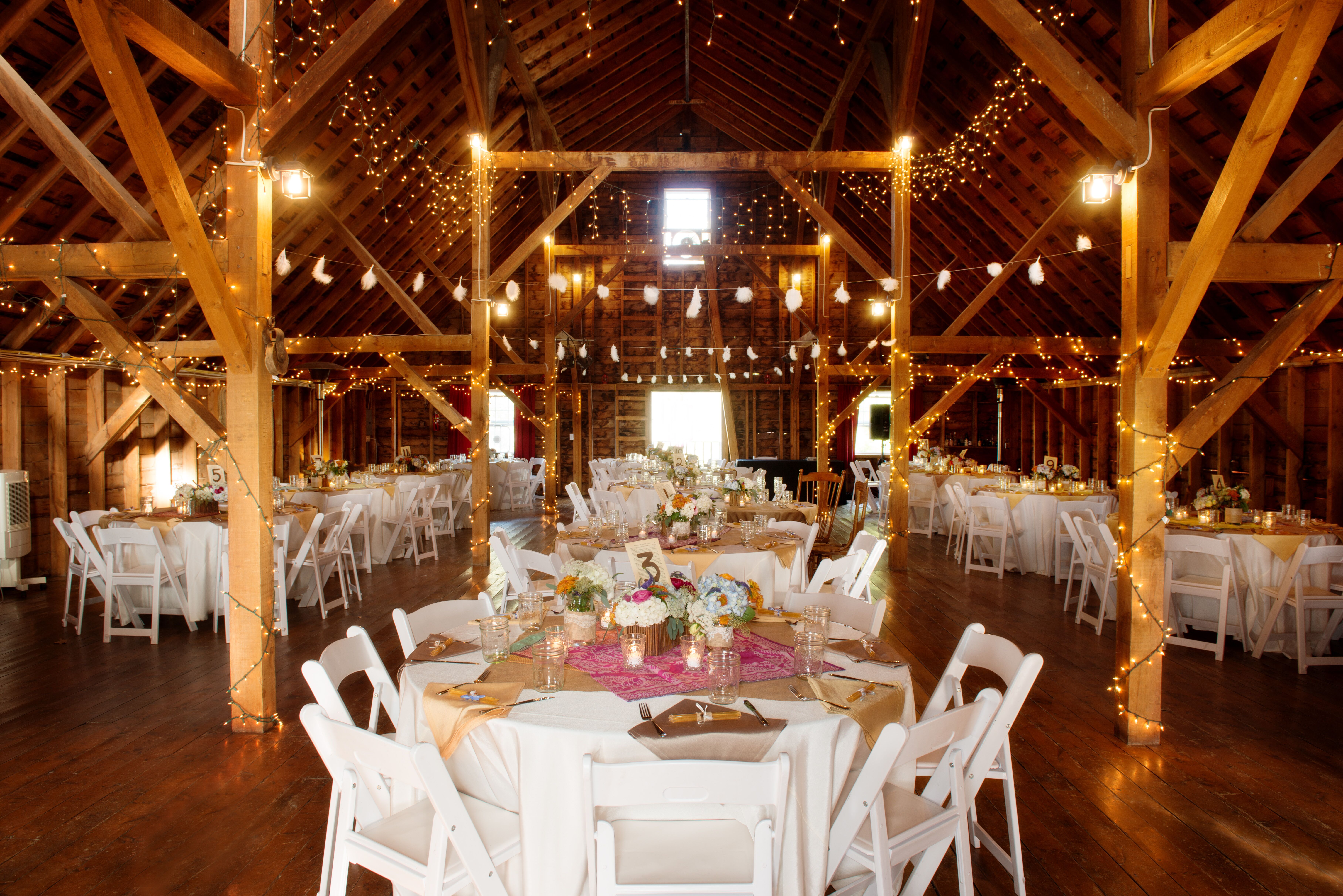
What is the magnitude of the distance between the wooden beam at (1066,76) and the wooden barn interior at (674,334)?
2 centimetres

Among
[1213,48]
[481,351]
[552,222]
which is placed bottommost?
[481,351]

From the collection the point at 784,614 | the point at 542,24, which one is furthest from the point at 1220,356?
the point at 542,24

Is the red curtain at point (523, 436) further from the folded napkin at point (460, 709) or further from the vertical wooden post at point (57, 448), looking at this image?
the folded napkin at point (460, 709)

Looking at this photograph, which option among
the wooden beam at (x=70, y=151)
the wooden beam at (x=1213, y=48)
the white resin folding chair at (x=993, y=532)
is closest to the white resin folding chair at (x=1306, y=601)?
the white resin folding chair at (x=993, y=532)

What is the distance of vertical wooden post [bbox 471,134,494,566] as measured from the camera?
8312 millimetres

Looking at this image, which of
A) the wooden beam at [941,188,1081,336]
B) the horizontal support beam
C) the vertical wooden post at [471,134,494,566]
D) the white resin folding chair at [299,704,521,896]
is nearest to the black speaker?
the wooden beam at [941,188,1081,336]

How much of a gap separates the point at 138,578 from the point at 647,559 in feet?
14.2

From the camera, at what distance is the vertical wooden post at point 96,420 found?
8039 mm

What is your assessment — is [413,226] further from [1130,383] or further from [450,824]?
[450,824]

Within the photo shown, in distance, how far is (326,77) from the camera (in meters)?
4.13

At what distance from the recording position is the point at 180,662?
4.97 meters

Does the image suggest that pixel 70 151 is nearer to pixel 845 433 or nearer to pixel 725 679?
pixel 725 679

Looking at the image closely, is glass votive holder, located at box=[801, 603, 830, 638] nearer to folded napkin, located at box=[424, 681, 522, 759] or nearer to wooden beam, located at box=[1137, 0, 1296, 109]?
folded napkin, located at box=[424, 681, 522, 759]

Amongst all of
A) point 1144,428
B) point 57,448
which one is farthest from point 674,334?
point 1144,428
